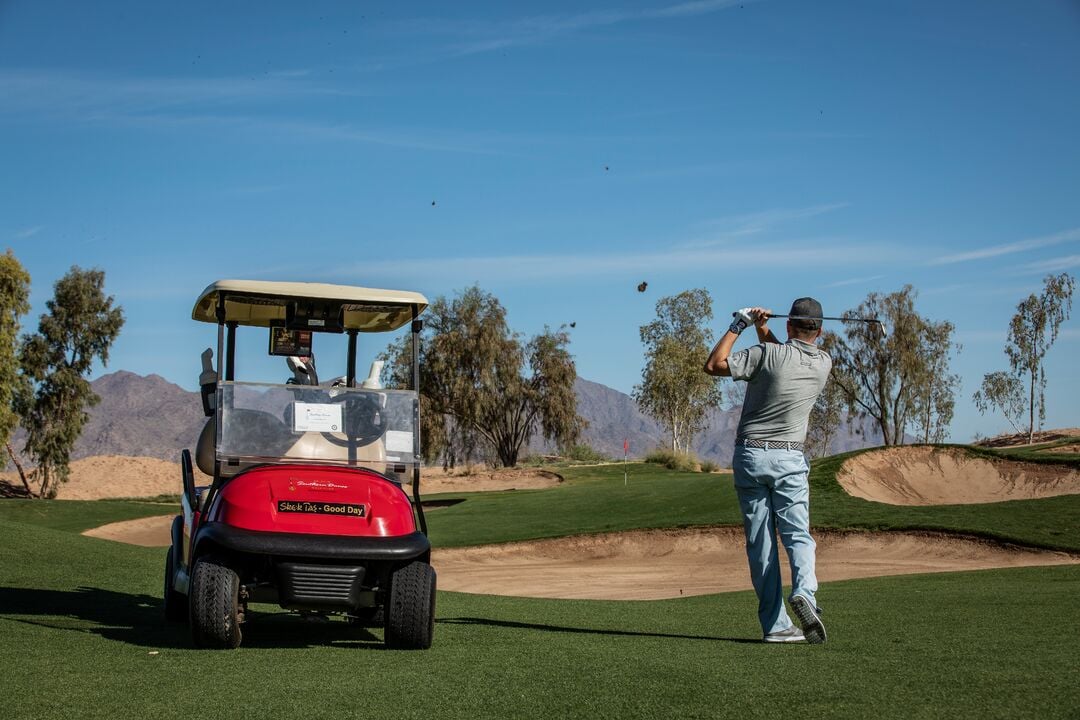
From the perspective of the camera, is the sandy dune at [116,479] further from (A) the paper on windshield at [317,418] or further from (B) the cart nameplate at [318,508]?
(B) the cart nameplate at [318,508]

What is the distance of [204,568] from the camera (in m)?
6.79

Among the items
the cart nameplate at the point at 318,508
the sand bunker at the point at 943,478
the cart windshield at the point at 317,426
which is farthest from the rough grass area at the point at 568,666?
the sand bunker at the point at 943,478

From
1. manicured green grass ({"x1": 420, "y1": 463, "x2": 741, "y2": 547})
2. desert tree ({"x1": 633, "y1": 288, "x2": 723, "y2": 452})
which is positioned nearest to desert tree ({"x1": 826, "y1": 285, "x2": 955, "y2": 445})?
desert tree ({"x1": 633, "y1": 288, "x2": 723, "y2": 452})

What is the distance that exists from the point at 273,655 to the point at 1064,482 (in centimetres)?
2159

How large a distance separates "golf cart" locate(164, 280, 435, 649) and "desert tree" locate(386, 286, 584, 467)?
49815 millimetres

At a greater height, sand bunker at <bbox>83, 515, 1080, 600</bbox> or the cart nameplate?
the cart nameplate

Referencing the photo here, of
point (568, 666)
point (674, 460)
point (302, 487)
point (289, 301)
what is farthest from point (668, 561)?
point (674, 460)

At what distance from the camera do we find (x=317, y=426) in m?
7.94

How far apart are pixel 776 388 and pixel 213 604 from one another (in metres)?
3.80

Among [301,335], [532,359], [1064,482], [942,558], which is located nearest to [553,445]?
[532,359]

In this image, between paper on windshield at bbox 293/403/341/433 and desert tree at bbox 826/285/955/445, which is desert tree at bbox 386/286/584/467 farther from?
paper on windshield at bbox 293/403/341/433

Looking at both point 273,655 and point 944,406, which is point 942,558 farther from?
point 944,406

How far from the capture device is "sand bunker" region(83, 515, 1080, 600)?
1686 centimetres

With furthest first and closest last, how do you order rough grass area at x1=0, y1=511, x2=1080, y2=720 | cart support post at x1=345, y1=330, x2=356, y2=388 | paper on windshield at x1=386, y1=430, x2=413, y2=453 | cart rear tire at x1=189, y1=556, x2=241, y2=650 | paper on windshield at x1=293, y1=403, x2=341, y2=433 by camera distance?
cart support post at x1=345, y1=330, x2=356, y2=388, paper on windshield at x1=386, y1=430, x2=413, y2=453, paper on windshield at x1=293, y1=403, x2=341, y2=433, cart rear tire at x1=189, y1=556, x2=241, y2=650, rough grass area at x1=0, y1=511, x2=1080, y2=720
